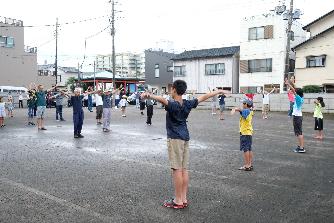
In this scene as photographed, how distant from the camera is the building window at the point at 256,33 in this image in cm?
3485

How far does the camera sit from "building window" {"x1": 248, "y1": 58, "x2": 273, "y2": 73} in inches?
1353

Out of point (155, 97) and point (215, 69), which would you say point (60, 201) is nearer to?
point (155, 97)

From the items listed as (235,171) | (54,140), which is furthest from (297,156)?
(54,140)

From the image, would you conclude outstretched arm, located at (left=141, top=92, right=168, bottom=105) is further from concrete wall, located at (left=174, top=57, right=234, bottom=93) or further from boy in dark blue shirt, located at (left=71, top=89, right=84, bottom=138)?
concrete wall, located at (left=174, top=57, right=234, bottom=93)

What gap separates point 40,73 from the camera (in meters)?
53.4

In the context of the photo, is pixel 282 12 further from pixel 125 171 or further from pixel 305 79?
pixel 125 171

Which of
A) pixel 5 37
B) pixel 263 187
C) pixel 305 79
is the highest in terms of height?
pixel 5 37

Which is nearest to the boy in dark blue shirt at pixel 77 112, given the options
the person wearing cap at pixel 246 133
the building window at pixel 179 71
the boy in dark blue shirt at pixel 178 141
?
the person wearing cap at pixel 246 133

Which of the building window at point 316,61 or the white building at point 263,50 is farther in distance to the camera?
the white building at point 263,50

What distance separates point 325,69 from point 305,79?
1.90m

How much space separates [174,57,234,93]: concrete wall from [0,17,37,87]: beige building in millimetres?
19862

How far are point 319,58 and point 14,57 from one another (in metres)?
35.7

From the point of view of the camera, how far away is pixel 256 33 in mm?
35250

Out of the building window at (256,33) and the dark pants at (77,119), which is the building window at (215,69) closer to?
the building window at (256,33)
